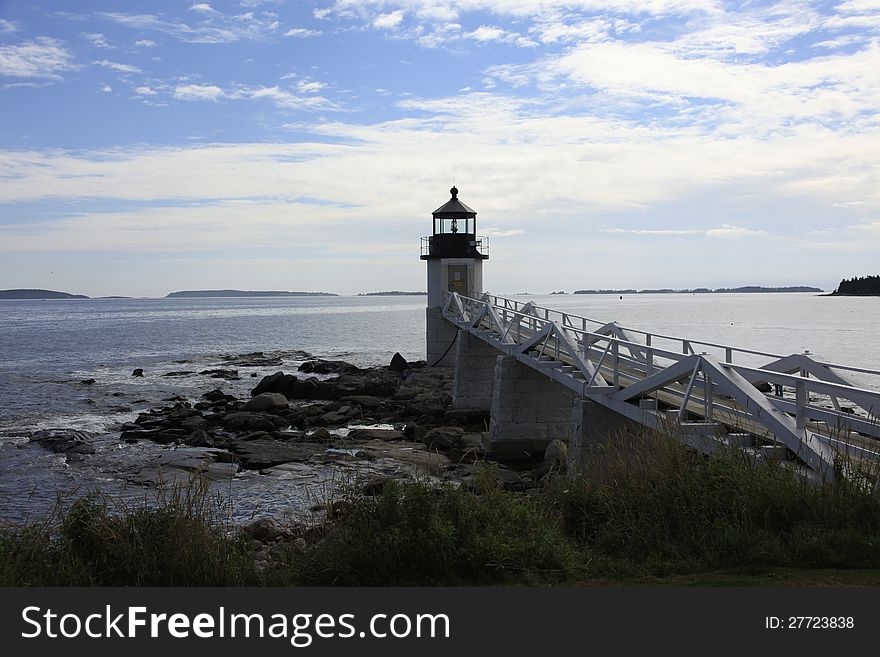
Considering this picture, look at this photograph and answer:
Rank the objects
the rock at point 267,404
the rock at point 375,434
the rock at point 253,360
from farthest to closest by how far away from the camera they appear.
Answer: the rock at point 253,360 → the rock at point 267,404 → the rock at point 375,434

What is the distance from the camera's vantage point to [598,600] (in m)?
4.91

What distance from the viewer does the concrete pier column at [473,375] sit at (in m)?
24.0

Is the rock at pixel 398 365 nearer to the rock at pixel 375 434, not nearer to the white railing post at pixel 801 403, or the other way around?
the rock at pixel 375 434

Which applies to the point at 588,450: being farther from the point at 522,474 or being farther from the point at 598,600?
the point at 598,600

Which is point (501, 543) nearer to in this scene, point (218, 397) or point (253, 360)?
point (218, 397)

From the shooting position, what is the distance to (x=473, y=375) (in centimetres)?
2442

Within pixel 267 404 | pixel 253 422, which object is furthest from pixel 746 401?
pixel 267 404

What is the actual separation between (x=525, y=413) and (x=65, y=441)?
12461mm

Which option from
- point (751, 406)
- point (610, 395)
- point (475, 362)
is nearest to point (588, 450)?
point (610, 395)

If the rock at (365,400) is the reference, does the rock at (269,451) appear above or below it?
below

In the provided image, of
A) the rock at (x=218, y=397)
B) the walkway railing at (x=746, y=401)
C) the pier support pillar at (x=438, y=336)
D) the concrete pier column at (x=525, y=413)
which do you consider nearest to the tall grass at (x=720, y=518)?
the walkway railing at (x=746, y=401)

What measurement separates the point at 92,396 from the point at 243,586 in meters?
29.9

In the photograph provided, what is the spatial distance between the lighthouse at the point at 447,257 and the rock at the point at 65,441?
1538 centimetres

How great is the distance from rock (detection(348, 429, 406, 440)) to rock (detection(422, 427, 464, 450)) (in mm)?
1028
